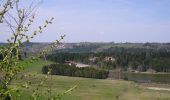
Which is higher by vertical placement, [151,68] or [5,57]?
[5,57]

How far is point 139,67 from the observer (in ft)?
637

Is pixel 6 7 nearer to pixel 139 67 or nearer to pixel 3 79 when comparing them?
pixel 3 79

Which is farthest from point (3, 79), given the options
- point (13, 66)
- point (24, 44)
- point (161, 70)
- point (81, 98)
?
point (161, 70)

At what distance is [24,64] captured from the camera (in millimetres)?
5566

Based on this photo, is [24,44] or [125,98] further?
[125,98]

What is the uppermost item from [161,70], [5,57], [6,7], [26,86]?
[6,7]

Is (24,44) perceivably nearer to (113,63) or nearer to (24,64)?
(24,64)

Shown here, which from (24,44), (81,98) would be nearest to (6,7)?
(24,44)

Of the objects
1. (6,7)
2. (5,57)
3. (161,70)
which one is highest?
(6,7)

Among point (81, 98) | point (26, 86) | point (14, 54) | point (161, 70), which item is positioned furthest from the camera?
point (161, 70)

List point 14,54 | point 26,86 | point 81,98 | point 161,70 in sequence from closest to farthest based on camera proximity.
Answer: point 26,86 → point 14,54 → point 81,98 → point 161,70

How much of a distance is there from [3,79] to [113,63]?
194 m

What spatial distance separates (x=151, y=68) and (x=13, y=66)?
190m

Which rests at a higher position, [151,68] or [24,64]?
[24,64]
